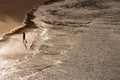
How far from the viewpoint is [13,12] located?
21.0ft

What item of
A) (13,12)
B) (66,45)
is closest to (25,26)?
(13,12)

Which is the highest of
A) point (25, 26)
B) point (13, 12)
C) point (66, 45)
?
point (13, 12)

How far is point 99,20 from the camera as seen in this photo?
549 centimetres

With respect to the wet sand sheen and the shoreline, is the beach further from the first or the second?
the wet sand sheen

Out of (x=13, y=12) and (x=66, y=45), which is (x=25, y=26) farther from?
(x=66, y=45)

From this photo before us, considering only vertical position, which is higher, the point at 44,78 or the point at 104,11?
the point at 104,11

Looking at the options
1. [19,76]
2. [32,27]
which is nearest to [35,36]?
[32,27]

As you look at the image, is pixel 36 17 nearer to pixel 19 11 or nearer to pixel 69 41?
pixel 19 11

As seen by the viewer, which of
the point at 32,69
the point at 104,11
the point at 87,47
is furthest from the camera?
the point at 104,11

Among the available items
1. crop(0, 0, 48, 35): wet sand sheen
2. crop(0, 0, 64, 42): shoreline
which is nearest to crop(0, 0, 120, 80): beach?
crop(0, 0, 64, 42): shoreline

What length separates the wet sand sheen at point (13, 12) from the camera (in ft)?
18.7

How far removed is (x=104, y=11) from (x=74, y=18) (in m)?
0.66

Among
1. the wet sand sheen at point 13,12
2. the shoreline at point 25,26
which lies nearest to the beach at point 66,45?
the shoreline at point 25,26

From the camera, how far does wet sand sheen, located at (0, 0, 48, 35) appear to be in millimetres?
5696
